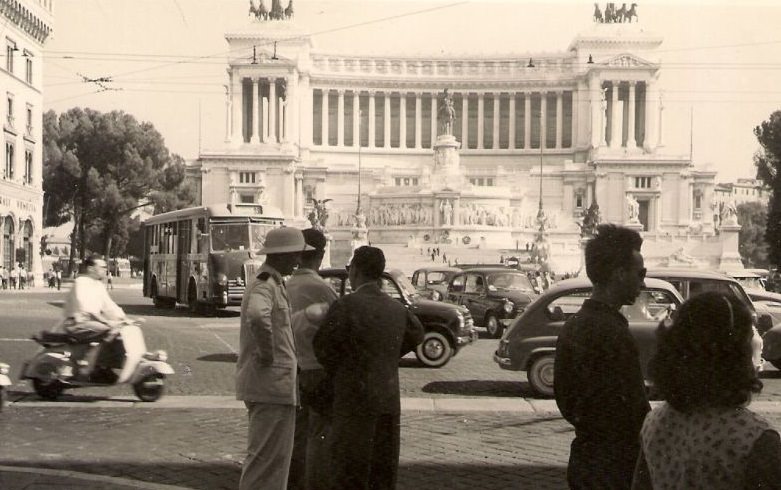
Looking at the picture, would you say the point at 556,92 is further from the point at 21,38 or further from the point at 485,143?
the point at 21,38

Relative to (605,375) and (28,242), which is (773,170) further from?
(605,375)

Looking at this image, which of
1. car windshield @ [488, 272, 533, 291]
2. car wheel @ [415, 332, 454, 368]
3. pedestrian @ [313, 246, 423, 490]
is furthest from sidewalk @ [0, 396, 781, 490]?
car windshield @ [488, 272, 533, 291]

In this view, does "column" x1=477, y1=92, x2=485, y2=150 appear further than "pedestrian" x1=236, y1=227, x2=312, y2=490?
Yes

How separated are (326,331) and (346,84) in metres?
88.8

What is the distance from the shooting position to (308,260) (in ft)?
21.8

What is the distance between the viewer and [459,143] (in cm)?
8388

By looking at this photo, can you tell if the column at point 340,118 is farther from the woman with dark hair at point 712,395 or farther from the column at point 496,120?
the woman with dark hair at point 712,395

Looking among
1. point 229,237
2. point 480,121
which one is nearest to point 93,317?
point 229,237

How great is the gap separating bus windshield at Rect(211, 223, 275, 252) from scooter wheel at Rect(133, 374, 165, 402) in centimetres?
1500

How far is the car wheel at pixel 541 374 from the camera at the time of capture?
12.9m

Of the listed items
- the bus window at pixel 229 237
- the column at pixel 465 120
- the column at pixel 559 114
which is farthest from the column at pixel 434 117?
the bus window at pixel 229 237

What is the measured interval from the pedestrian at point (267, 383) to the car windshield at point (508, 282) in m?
16.9

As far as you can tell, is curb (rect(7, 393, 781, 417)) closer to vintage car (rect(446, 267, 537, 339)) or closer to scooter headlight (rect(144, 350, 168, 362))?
scooter headlight (rect(144, 350, 168, 362))

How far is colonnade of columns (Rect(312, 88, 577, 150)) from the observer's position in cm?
9350
